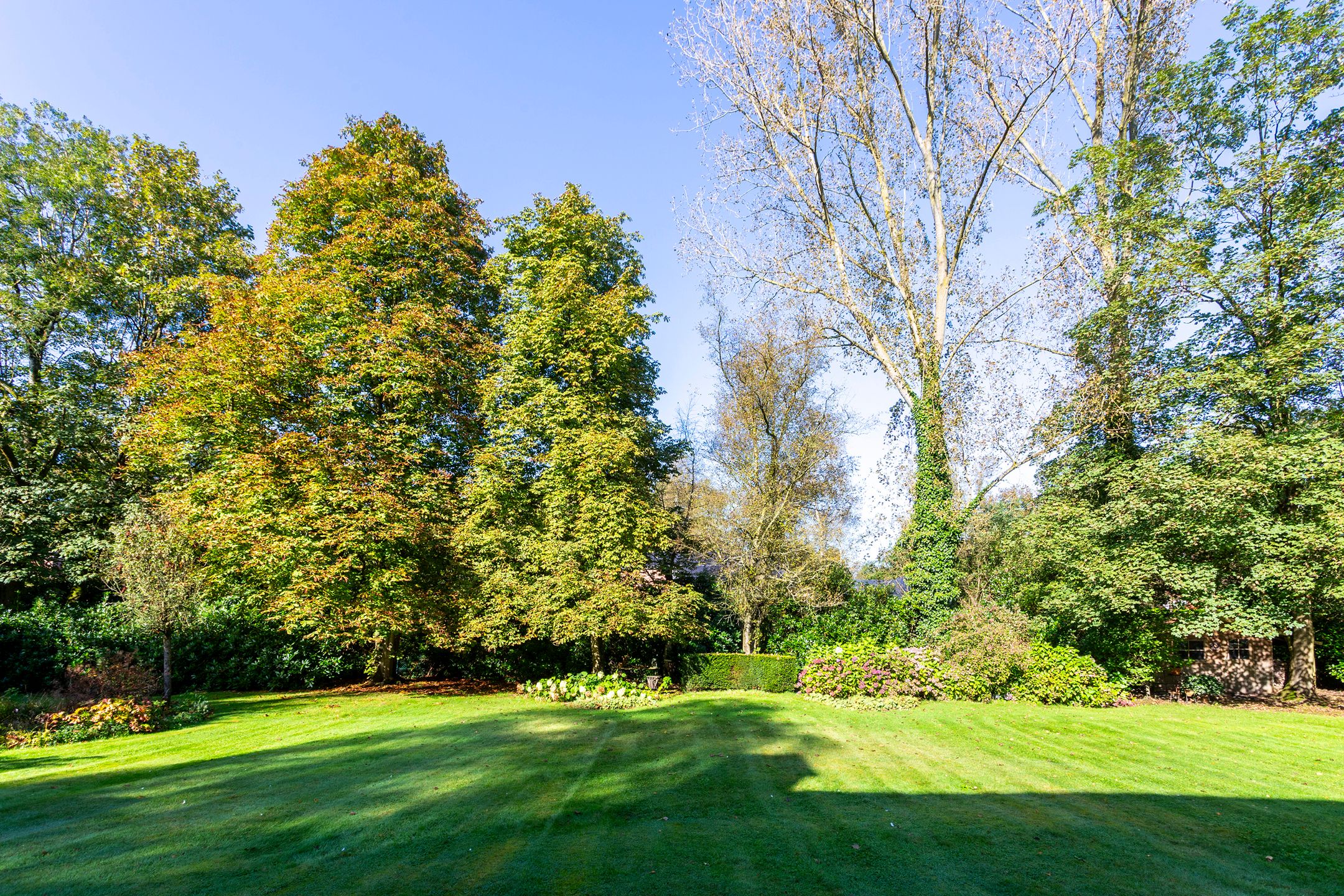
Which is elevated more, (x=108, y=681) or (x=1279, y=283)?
(x=1279, y=283)

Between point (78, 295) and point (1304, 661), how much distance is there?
102 feet

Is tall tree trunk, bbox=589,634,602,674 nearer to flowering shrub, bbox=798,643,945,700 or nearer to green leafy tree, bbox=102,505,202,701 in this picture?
flowering shrub, bbox=798,643,945,700

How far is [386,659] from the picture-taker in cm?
1525

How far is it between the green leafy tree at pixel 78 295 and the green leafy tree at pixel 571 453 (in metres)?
9.79

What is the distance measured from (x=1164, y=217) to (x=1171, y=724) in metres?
9.92

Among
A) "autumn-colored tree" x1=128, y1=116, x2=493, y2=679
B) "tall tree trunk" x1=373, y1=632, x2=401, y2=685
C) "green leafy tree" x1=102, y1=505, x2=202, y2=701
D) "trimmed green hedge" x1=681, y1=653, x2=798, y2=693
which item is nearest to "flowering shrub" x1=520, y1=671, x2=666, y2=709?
"trimmed green hedge" x1=681, y1=653, x2=798, y2=693

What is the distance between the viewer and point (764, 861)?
4492mm

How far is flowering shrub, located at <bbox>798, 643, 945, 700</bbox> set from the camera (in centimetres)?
1180

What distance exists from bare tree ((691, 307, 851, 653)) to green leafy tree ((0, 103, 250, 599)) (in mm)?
15391

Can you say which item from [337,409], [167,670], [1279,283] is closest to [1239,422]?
[1279,283]

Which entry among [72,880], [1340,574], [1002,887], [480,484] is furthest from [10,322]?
[1340,574]

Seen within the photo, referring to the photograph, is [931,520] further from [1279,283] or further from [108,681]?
[108,681]

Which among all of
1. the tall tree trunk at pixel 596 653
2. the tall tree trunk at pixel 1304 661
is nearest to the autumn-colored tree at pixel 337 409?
the tall tree trunk at pixel 596 653

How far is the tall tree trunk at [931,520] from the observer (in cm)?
1427
